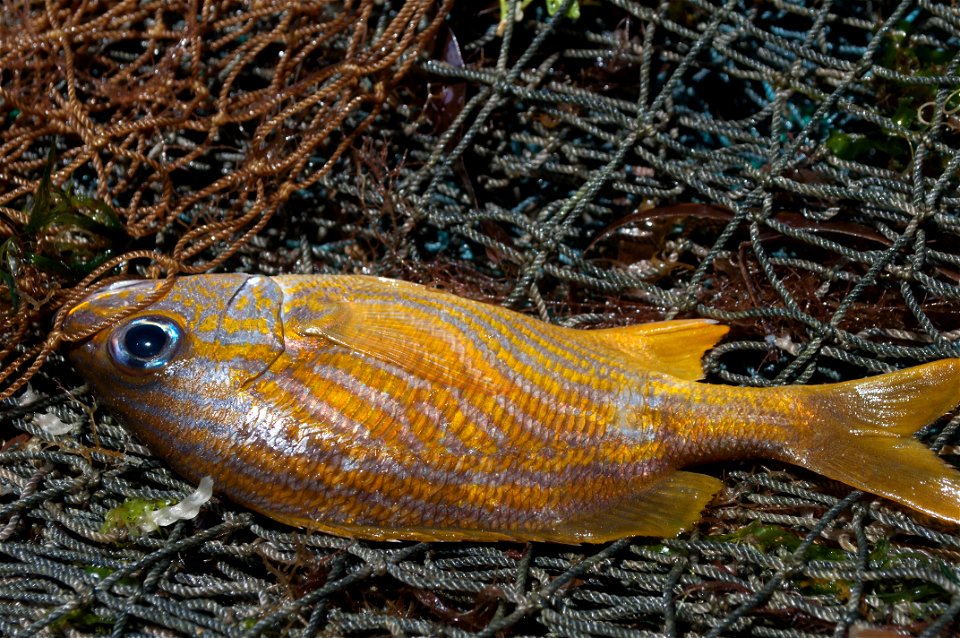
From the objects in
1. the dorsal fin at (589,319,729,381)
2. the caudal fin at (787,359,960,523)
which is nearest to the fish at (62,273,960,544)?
the caudal fin at (787,359,960,523)

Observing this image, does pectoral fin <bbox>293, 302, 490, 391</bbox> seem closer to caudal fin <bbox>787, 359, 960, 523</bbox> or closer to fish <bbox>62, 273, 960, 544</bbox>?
fish <bbox>62, 273, 960, 544</bbox>

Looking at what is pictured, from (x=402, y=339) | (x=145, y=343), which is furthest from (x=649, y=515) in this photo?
(x=145, y=343)

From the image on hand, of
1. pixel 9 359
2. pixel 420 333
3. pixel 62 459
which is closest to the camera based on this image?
pixel 420 333

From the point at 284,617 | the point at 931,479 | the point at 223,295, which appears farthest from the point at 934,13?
the point at 284,617

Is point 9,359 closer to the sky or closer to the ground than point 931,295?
closer to the ground

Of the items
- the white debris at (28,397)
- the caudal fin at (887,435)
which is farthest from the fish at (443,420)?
the white debris at (28,397)

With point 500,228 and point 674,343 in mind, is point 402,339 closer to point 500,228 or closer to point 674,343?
point 500,228

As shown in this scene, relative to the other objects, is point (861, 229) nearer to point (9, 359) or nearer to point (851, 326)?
point (851, 326)
